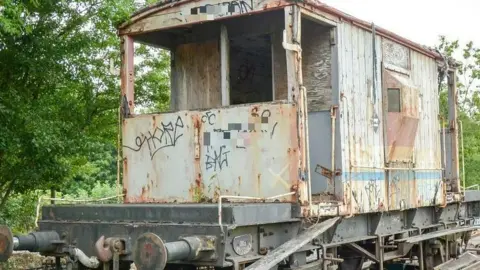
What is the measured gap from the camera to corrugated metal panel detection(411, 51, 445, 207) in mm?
9562

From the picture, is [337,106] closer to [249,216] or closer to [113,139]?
[249,216]

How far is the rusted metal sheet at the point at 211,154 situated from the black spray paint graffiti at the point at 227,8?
1149 millimetres

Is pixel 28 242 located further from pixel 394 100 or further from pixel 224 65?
pixel 394 100

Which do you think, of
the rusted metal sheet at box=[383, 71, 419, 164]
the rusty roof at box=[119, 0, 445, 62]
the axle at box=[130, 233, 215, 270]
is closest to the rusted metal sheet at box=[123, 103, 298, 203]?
→ the rusty roof at box=[119, 0, 445, 62]

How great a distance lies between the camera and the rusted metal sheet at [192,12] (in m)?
7.06

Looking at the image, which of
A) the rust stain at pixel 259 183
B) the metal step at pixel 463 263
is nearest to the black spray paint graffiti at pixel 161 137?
the rust stain at pixel 259 183

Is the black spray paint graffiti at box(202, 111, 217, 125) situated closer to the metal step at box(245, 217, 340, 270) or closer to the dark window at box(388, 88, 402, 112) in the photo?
the metal step at box(245, 217, 340, 270)

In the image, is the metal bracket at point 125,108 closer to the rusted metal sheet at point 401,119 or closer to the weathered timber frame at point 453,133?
the rusted metal sheet at point 401,119

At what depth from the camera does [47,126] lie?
9.07 meters

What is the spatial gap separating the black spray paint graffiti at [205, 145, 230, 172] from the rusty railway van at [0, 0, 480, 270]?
18 mm

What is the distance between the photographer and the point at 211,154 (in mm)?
7289

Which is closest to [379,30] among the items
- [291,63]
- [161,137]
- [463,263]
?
[291,63]

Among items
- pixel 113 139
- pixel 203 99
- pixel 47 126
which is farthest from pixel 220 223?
pixel 113 139

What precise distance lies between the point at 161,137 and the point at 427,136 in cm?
454
